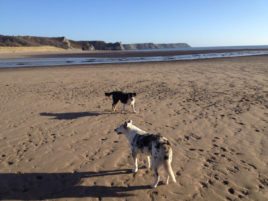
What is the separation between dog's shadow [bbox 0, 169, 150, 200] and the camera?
613cm

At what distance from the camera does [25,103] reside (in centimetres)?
1411

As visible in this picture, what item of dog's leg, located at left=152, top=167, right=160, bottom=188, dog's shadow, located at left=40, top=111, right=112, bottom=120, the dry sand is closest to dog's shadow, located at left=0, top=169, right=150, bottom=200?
the dry sand

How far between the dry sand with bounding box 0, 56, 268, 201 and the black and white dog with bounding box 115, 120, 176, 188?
416mm

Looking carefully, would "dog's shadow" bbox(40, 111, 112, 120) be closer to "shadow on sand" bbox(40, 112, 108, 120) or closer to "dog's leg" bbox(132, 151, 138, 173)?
"shadow on sand" bbox(40, 112, 108, 120)

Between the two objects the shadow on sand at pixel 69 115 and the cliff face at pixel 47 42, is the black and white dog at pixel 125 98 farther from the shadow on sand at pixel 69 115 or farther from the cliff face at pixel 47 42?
the cliff face at pixel 47 42

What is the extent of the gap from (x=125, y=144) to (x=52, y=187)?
9.28 feet

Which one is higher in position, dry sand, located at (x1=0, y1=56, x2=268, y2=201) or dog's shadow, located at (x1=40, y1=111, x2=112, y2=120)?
dry sand, located at (x1=0, y1=56, x2=268, y2=201)

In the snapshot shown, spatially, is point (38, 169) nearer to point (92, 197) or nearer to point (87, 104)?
point (92, 197)

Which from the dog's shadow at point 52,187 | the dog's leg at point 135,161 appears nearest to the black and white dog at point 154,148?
the dog's leg at point 135,161

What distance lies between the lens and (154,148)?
20.4ft

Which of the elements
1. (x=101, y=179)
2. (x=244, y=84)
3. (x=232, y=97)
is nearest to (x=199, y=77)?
(x=244, y=84)

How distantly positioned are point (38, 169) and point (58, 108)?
616 cm

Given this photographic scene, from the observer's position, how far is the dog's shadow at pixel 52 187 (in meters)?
6.13

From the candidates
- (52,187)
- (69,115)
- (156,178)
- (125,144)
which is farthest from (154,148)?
(69,115)
